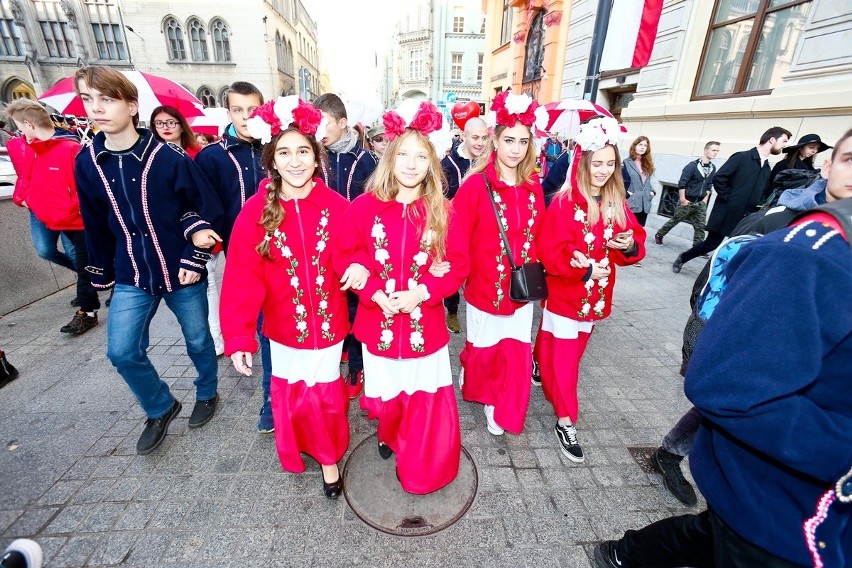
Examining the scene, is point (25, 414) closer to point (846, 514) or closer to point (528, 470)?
point (528, 470)

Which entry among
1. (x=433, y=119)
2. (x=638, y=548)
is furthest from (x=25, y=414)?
(x=638, y=548)

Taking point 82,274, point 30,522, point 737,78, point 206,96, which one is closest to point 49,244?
point 82,274

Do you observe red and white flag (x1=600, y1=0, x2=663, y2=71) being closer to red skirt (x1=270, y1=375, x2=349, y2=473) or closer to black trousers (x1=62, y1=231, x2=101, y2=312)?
red skirt (x1=270, y1=375, x2=349, y2=473)

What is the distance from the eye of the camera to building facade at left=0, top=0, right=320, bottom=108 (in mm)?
31219

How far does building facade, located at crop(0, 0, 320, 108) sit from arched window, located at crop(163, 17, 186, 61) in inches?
2.9

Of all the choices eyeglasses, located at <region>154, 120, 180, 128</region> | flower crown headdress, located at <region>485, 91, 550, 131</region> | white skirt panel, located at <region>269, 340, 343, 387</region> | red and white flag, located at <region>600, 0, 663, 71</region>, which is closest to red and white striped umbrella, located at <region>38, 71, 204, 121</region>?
eyeglasses, located at <region>154, 120, 180, 128</region>

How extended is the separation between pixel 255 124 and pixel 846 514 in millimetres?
2735

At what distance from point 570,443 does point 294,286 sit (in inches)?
86.1

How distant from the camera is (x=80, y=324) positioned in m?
4.31

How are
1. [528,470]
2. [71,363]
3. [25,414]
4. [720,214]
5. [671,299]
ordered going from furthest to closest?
1. [720,214]
2. [671,299]
3. [71,363]
4. [25,414]
5. [528,470]

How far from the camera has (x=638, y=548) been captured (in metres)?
1.75

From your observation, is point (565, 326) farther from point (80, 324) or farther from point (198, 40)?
point (198, 40)

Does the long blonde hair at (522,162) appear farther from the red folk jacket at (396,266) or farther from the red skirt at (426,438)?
the red skirt at (426,438)

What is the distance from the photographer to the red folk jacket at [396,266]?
7.27 ft
